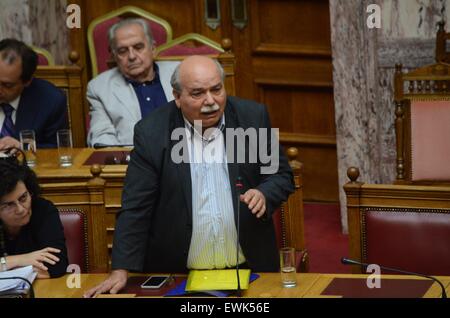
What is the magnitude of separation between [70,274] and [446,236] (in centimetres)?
139

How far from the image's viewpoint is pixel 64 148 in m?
5.34

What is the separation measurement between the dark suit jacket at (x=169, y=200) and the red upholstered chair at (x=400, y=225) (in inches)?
11.8

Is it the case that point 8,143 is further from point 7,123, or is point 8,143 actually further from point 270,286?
point 270,286

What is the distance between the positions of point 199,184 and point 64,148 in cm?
145

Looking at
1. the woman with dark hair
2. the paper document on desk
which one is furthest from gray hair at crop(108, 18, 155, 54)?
the paper document on desk

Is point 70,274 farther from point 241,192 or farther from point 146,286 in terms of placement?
point 241,192

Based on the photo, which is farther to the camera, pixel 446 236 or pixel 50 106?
pixel 50 106

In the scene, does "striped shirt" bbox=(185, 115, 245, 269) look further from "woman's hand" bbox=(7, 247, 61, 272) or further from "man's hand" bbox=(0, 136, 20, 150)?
"man's hand" bbox=(0, 136, 20, 150)

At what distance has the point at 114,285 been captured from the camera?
12.6 ft

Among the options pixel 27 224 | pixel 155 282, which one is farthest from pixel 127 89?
pixel 155 282

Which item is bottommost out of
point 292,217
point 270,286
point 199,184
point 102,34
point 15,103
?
point 270,286
